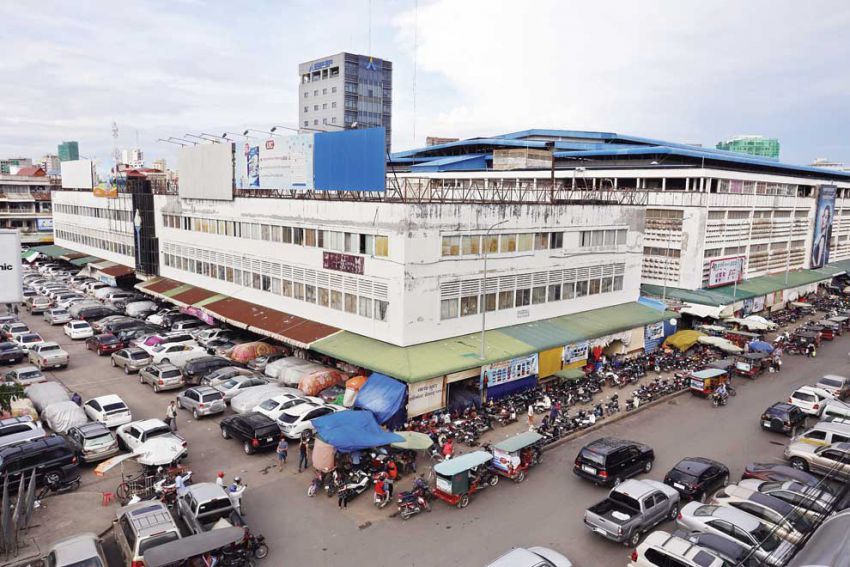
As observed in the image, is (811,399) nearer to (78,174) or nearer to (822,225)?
(822,225)

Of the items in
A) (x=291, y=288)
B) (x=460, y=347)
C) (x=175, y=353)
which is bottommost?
(x=175, y=353)

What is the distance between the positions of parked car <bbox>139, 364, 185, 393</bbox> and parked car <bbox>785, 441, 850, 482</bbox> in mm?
28034

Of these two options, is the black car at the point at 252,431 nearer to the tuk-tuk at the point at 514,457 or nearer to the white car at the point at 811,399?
the tuk-tuk at the point at 514,457

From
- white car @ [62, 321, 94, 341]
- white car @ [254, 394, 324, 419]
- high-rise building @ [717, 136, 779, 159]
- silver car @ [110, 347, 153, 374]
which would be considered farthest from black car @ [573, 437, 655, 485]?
high-rise building @ [717, 136, 779, 159]

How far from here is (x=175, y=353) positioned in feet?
109

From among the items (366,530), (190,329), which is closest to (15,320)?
(190,329)

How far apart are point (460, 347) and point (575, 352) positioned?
770 cm

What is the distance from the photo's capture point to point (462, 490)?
62.4 ft

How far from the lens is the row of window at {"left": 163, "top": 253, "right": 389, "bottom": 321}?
1142 inches

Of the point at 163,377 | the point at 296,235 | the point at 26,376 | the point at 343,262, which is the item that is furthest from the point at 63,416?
the point at 296,235

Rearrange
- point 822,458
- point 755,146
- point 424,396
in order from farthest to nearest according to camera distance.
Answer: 1. point 755,146
2. point 424,396
3. point 822,458

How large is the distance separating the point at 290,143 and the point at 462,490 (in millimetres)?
24215

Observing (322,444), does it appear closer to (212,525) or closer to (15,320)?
(212,525)

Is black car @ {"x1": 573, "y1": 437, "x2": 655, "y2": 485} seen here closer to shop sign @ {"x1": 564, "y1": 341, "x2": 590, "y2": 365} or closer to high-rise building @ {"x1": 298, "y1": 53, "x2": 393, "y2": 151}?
shop sign @ {"x1": 564, "y1": 341, "x2": 590, "y2": 365}
